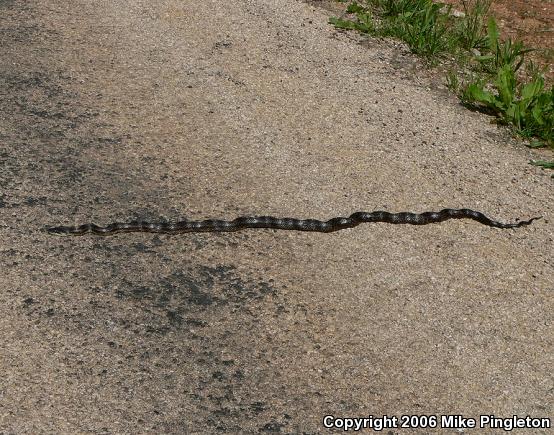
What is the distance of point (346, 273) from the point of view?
239 inches

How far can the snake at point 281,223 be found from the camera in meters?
6.24

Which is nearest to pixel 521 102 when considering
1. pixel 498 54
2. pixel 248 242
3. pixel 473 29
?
pixel 498 54

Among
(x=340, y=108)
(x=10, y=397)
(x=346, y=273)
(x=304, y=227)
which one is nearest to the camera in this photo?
(x=10, y=397)

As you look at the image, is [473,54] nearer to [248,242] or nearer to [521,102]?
[521,102]

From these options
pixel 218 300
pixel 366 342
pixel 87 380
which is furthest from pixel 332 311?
pixel 87 380

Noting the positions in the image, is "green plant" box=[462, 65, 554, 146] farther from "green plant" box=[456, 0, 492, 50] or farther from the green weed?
"green plant" box=[456, 0, 492, 50]

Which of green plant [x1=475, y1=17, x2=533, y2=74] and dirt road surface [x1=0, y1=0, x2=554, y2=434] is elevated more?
green plant [x1=475, y1=17, x2=533, y2=74]

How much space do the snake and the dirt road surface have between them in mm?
65

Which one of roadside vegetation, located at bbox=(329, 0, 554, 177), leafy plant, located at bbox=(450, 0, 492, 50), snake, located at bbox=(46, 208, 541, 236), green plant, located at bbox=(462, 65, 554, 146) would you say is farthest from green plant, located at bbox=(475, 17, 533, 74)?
snake, located at bbox=(46, 208, 541, 236)

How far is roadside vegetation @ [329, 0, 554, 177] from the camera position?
26.6 feet

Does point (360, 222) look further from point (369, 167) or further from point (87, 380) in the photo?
point (87, 380)

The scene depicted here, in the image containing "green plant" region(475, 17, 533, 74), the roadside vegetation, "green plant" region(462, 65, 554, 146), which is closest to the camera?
"green plant" region(462, 65, 554, 146)

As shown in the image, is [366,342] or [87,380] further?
[366,342]

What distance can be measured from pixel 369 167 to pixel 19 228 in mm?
2890
